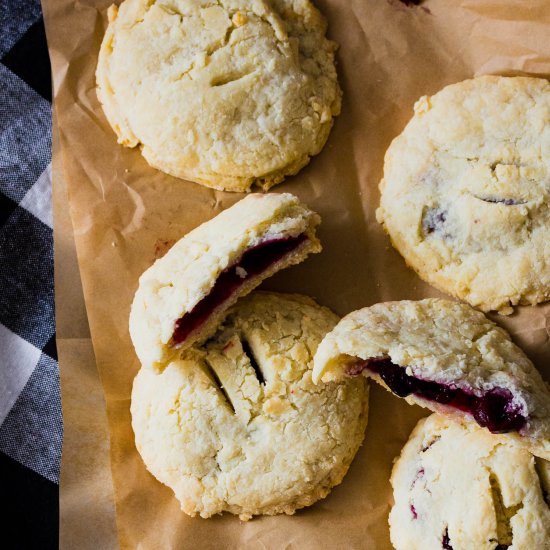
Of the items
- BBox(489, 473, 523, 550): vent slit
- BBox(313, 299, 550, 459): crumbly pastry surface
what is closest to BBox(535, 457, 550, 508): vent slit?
BBox(489, 473, 523, 550): vent slit

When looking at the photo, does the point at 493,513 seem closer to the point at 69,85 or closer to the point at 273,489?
the point at 273,489

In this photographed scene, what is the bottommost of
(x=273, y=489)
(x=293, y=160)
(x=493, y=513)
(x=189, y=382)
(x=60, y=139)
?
(x=493, y=513)

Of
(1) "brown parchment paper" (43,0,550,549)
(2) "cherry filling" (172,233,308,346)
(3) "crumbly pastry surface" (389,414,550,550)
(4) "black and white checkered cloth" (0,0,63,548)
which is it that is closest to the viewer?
(3) "crumbly pastry surface" (389,414,550,550)

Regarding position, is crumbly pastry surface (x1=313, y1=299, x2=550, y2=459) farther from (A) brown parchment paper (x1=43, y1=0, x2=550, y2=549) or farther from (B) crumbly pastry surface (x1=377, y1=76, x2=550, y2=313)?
(A) brown parchment paper (x1=43, y1=0, x2=550, y2=549)

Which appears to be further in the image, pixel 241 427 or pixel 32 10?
pixel 32 10

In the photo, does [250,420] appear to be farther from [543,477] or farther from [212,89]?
[212,89]

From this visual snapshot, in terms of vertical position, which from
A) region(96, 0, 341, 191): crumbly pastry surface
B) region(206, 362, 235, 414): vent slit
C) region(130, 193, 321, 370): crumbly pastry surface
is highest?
region(96, 0, 341, 191): crumbly pastry surface

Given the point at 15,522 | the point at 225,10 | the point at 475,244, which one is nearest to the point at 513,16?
the point at 475,244
